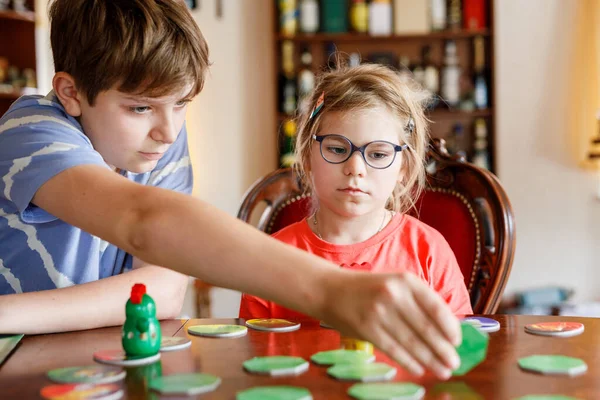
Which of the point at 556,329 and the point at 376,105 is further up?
the point at 376,105

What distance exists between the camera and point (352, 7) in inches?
178

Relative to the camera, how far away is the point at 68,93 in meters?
1.17

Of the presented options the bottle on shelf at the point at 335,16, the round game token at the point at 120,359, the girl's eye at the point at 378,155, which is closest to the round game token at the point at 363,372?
the round game token at the point at 120,359

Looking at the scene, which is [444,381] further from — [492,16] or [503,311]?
[492,16]

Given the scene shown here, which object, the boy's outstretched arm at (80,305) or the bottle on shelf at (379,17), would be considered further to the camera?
the bottle on shelf at (379,17)

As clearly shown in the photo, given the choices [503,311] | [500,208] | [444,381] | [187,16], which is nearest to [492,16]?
[503,311]

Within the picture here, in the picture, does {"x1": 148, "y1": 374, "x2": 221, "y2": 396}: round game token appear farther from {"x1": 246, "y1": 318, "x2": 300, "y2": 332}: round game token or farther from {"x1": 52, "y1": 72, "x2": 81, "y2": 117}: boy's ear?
{"x1": 52, "y1": 72, "x2": 81, "y2": 117}: boy's ear

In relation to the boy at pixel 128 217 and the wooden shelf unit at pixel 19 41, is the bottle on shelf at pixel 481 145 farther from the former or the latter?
the boy at pixel 128 217

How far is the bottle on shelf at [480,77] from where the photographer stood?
14.6 ft

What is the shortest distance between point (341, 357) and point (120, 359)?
0.27 metres

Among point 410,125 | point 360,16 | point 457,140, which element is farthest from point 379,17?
point 410,125

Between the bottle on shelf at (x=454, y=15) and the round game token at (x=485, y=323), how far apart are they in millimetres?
3662

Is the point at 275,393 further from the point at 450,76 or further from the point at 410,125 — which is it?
the point at 450,76

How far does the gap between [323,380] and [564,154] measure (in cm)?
412
